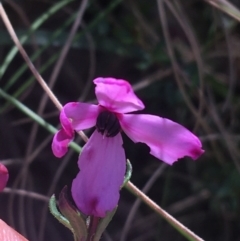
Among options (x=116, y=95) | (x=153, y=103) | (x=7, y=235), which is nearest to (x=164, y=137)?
(x=116, y=95)

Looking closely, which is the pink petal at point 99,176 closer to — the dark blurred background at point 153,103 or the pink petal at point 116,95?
the pink petal at point 116,95

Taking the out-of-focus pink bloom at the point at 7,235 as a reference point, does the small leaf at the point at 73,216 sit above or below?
above

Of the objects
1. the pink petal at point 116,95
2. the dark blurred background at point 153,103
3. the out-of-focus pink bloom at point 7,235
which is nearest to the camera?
the pink petal at point 116,95

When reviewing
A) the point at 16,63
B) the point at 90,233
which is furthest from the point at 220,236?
the point at 90,233

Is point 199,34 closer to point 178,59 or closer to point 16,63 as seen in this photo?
point 178,59

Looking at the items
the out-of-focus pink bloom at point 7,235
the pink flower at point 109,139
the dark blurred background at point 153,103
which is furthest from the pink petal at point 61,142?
the dark blurred background at point 153,103

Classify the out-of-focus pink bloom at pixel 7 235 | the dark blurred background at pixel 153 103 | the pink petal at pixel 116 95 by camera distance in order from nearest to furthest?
the pink petal at pixel 116 95 < the out-of-focus pink bloom at pixel 7 235 < the dark blurred background at pixel 153 103

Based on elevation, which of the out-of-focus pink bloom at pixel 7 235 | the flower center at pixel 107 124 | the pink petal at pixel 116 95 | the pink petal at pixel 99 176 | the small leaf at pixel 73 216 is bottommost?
the out-of-focus pink bloom at pixel 7 235

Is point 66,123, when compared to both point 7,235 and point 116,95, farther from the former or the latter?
point 7,235
